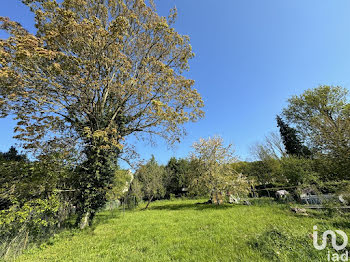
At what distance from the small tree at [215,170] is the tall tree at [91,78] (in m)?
4.07

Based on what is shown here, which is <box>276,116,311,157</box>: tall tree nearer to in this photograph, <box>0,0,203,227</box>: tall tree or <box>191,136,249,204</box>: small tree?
<box>191,136,249,204</box>: small tree

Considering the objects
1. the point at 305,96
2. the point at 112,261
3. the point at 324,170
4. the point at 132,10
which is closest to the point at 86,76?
the point at 132,10

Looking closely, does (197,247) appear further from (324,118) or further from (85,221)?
(324,118)

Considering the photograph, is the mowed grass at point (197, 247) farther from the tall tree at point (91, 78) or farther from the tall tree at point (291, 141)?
the tall tree at point (291, 141)

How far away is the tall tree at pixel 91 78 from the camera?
6.29 meters

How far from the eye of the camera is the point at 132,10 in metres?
9.36

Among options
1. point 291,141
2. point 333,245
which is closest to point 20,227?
point 333,245

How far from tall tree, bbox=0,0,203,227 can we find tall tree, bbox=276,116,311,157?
2278cm

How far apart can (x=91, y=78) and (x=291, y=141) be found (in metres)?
30.1

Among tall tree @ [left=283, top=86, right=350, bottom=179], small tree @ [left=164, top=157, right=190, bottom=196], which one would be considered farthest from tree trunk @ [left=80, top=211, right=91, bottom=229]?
small tree @ [left=164, top=157, right=190, bottom=196]

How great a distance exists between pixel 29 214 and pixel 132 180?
546 inches

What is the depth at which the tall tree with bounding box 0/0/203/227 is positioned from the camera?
6293mm

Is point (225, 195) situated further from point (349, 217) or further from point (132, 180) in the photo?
point (132, 180)

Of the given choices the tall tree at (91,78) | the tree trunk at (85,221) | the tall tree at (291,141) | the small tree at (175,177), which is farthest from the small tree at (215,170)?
the tall tree at (291,141)
